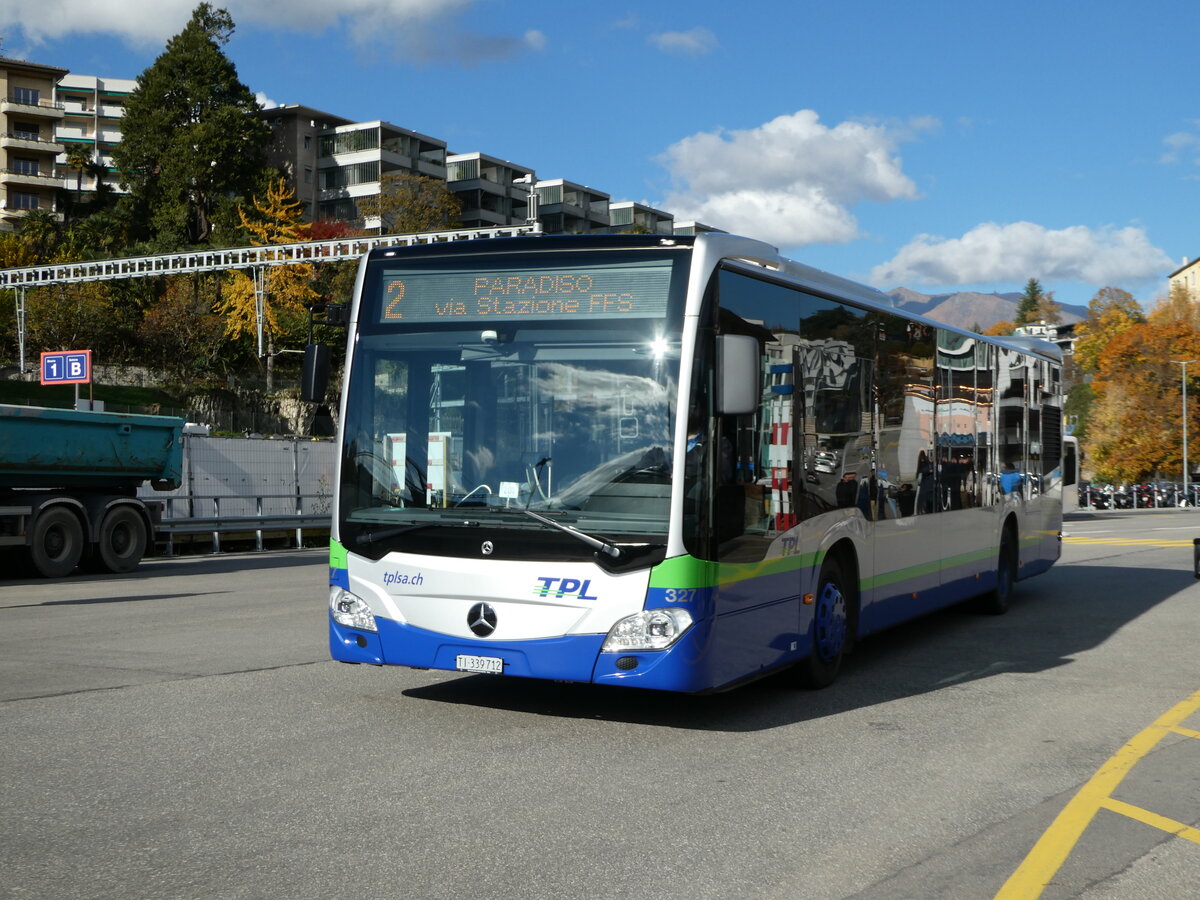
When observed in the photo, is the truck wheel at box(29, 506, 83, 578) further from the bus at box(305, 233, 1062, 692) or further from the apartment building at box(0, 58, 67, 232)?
the apartment building at box(0, 58, 67, 232)

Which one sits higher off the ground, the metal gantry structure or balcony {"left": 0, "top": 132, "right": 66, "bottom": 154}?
balcony {"left": 0, "top": 132, "right": 66, "bottom": 154}

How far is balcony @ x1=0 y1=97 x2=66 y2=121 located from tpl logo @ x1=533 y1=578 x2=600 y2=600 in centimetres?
9986

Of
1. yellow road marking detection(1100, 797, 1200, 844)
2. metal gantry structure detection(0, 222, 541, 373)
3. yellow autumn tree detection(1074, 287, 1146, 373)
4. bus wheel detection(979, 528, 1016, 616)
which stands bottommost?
yellow road marking detection(1100, 797, 1200, 844)

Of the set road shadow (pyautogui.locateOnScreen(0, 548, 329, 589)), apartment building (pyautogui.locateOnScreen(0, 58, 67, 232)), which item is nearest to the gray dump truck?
road shadow (pyautogui.locateOnScreen(0, 548, 329, 589))

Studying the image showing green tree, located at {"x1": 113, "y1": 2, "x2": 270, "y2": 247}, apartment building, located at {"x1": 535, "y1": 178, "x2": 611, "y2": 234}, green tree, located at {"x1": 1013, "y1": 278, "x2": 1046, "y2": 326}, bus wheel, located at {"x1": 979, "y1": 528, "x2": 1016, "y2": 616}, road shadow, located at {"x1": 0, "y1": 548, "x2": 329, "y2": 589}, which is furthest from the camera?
green tree, located at {"x1": 1013, "y1": 278, "x2": 1046, "y2": 326}

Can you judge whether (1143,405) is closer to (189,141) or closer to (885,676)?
(189,141)

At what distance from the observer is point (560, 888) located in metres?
4.73

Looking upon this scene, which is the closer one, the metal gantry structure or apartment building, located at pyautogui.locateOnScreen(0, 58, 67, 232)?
the metal gantry structure

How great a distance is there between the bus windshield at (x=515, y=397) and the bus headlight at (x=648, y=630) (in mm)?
427

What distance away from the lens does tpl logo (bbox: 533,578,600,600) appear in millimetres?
7320

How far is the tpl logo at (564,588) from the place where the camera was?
732 cm

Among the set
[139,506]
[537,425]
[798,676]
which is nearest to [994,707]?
[798,676]


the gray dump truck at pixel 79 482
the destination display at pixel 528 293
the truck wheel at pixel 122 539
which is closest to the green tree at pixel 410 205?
the gray dump truck at pixel 79 482

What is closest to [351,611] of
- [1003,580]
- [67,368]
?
[1003,580]
